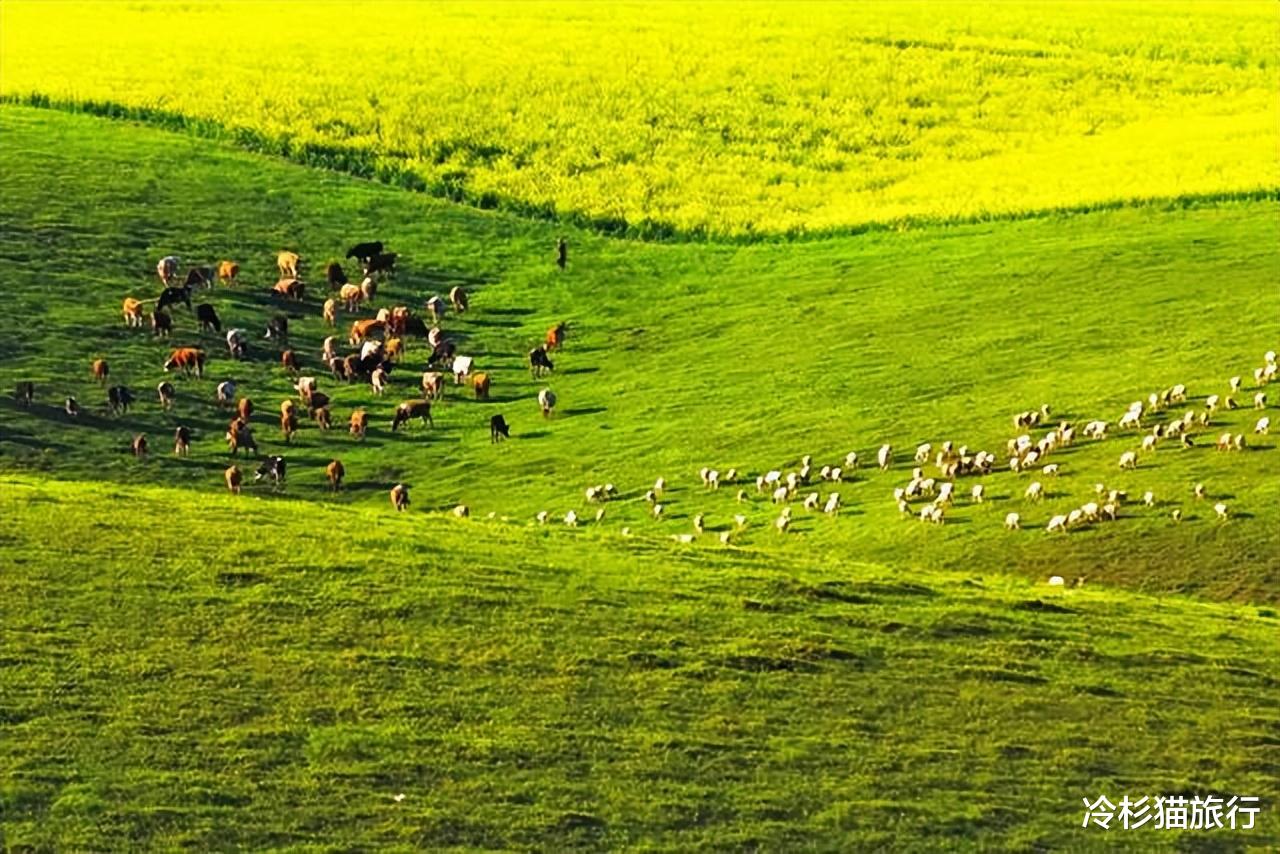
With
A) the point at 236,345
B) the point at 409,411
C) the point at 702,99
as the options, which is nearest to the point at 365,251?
the point at 236,345

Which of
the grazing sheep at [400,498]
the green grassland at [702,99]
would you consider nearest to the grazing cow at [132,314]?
the grazing sheep at [400,498]

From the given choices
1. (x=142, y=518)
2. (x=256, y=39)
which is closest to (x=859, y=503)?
(x=142, y=518)

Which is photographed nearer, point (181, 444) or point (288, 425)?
point (181, 444)

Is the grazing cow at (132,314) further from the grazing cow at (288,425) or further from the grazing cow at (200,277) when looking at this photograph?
the grazing cow at (288,425)

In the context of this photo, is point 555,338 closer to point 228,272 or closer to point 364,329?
point 364,329

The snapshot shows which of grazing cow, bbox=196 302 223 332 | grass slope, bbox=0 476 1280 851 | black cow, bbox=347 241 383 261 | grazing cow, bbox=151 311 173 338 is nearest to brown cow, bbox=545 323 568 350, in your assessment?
black cow, bbox=347 241 383 261

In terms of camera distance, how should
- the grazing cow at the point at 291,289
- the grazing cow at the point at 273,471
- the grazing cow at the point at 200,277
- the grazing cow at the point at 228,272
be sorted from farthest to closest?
the grazing cow at the point at 228,272
the grazing cow at the point at 291,289
the grazing cow at the point at 200,277
the grazing cow at the point at 273,471

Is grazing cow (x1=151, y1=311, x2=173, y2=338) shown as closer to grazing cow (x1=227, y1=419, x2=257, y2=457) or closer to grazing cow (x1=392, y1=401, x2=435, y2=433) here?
grazing cow (x1=392, y1=401, x2=435, y2=433)
